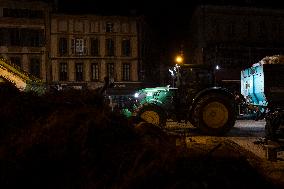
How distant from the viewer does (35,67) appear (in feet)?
124

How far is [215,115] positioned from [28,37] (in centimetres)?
2952

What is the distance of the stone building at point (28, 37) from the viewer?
3734 centimetres

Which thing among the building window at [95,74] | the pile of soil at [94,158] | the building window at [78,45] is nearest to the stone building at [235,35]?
the building window at [95,74]

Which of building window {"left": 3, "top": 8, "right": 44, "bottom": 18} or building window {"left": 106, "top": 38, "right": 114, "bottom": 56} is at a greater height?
building window {"left": 3, "top": 8, "right": 44, "bottom": 18}

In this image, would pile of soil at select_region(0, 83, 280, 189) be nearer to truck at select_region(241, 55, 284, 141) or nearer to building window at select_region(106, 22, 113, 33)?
truck at select_region(241, 55, 284, 141)

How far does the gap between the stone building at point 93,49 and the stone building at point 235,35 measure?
747cm

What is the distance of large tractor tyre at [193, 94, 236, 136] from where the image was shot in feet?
43.8

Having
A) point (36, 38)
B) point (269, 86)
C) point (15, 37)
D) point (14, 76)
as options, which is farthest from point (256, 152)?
point (15, 37)

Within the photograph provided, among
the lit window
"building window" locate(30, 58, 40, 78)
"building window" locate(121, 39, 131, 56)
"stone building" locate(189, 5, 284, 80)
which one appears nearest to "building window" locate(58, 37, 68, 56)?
the lit window

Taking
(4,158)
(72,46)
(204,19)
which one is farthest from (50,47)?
(4,158)

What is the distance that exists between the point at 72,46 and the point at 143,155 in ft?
115

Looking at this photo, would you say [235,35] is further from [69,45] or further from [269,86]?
[269,86]

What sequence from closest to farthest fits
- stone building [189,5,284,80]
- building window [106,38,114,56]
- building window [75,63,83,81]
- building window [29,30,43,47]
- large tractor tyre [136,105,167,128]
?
large tractor tyre [136,105,167,128] < stone building [189,5,284,80] < building window [29,30,43,47] < building window [75,63,83,81] < building window [106,38,114,56]

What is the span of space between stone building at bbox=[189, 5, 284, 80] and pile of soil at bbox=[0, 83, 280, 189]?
30004mm
